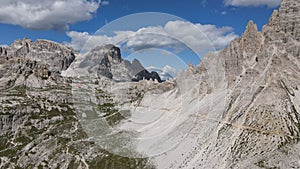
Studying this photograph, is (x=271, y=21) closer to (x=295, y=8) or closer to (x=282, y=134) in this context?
(x=295, y=8)

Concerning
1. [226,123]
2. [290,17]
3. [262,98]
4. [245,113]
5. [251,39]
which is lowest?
[226,123]

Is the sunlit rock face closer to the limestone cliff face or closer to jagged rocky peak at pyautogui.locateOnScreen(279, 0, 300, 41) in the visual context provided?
the limestone cliff face

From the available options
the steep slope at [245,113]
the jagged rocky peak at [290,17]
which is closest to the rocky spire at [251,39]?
the steep slope at [245,113]

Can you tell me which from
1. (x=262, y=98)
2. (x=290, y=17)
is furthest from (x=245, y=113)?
(x=290, y=17)

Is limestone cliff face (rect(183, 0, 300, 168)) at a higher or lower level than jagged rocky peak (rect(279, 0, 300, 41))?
lower

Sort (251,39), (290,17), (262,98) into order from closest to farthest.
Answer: (262,98) → (290,17) → (251,39)

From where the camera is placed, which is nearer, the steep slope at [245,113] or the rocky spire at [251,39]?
the steep slope at [245,113]

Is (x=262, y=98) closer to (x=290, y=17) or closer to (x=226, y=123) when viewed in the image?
(x=226, y=123)

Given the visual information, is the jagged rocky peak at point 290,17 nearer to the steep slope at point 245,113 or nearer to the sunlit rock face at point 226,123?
the steep slope at point 245,113

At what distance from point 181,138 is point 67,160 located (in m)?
65.8

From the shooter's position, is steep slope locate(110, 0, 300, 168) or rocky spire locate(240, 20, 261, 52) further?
rocky spire locate(240, 20, 261, 52)

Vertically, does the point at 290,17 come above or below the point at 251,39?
above

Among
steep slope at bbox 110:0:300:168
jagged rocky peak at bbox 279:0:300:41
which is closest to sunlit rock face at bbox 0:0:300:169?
steep slope at bbox 110:0:300:168

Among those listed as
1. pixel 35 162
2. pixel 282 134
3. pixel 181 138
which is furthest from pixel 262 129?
pixel 35 162
